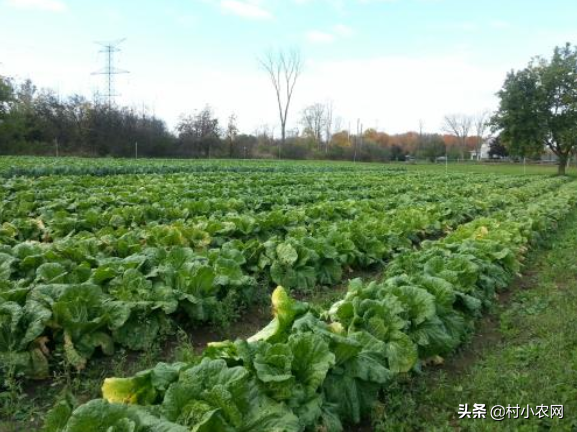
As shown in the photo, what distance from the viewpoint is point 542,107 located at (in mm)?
37875

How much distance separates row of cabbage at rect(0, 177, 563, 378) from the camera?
11.8 feet

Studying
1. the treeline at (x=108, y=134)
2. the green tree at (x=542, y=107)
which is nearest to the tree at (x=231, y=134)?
the treeline at (x=108, y=134)

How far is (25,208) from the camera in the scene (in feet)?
30.1

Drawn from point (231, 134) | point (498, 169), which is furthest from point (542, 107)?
point (231, 134)

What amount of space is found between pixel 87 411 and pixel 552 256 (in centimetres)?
849

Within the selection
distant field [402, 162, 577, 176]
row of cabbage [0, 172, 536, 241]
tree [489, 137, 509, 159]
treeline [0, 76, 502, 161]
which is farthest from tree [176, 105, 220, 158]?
tree [489, 137, 509, 159]

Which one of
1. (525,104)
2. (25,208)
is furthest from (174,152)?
(25,208)

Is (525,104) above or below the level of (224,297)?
above

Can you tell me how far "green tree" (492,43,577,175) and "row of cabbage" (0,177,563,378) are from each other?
→ 36.1 m

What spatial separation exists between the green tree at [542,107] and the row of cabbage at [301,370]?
128ft

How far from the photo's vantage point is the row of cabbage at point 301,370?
2.30 metres

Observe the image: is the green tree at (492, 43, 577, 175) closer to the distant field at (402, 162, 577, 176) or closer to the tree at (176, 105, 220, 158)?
the distant field at (402, 162, 577, 176)

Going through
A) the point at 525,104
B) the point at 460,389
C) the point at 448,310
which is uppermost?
the point at 525,104

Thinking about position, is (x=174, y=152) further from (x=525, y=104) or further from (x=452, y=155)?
(x=452, y=155)
